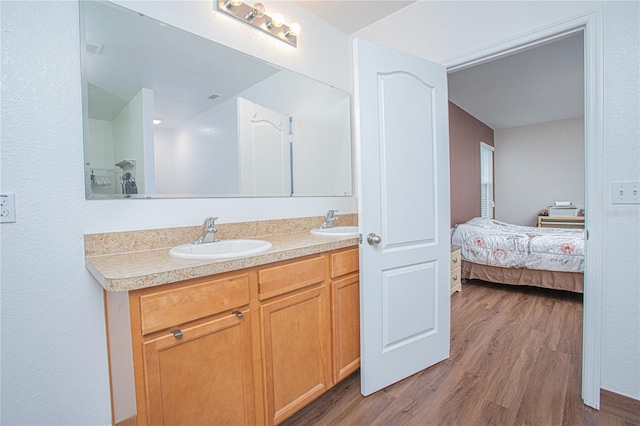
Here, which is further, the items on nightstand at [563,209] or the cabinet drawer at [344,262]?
the items on nightstand at [563,209]

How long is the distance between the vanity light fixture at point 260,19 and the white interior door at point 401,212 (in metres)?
0.68

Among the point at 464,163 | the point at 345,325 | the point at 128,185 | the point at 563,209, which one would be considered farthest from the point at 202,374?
the point at 563,209

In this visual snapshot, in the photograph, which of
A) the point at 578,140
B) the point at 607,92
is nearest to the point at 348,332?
the point at 607,92

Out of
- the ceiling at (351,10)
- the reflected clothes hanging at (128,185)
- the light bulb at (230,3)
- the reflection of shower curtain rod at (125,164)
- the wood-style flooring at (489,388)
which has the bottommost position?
the wood-style flooring at (489,388)

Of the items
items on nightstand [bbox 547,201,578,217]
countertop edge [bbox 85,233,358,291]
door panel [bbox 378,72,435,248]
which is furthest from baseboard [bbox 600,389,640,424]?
items on nightstand [bbox 547,201,578,217]

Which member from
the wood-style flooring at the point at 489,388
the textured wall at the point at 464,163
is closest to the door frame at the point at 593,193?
the wood-style flooring at the point at 489,388

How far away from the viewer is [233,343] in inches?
45.3

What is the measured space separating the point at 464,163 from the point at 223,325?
457 centimetres

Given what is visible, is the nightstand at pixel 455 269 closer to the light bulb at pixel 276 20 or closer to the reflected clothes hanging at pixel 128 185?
the light bulb at pixel 276 20

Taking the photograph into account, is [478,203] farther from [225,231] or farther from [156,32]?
[156,32]

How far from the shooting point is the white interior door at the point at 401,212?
5.29 feet

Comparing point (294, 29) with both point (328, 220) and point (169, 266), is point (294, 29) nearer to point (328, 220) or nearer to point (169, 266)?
point (328, 220)

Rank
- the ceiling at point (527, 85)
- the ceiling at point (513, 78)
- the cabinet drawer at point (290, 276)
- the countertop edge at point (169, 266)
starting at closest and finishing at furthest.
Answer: the countertop edge at point (169, 266)
the cabinet drawer at point (290, 276)
the ceiling at point (513, 78)
the ceiling at point (527, 85)

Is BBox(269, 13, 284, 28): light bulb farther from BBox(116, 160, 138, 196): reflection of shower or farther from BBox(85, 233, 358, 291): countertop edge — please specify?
BBox(85, 233, 358, 291): countertop edge
